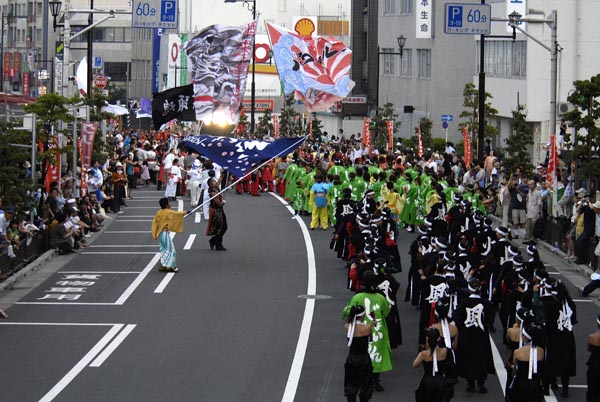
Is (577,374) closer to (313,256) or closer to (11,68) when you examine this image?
(313,256)

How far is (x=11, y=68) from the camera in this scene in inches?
4564

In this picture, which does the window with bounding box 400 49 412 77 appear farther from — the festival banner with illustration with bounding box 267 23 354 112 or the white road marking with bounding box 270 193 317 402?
the white road marking with bounding box 270 193 317 402

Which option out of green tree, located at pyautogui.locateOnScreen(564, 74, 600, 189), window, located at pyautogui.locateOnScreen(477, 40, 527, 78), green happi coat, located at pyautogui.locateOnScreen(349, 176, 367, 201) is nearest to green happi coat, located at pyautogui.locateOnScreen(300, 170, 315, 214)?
green happi coat, located at pyautogui.locateOnScreen(349, 176, 367, 201)

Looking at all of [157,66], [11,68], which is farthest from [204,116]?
[11,68]

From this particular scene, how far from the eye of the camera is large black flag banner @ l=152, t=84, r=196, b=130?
3584cm

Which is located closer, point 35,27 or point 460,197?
point 460,197

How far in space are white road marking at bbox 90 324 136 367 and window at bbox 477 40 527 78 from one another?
3471 cm

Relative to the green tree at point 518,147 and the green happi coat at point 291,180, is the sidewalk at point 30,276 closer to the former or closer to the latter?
the green happi coat at point 291,180

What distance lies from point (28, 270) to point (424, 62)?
4599 cm

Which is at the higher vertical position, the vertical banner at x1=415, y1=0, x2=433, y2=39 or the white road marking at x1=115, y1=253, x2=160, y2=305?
the vertical banner at x1=415, y1=0, x2=433, y2=39

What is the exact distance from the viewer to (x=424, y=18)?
66250 millimetres

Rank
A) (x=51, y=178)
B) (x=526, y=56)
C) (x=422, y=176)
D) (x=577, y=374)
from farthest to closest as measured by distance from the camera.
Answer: (x=526, y=56) < (x=422, y=176) < (x=51, y=178) < (x=577, y=374)

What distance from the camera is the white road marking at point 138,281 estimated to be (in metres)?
23.4

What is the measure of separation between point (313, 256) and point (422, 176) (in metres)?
5.93
